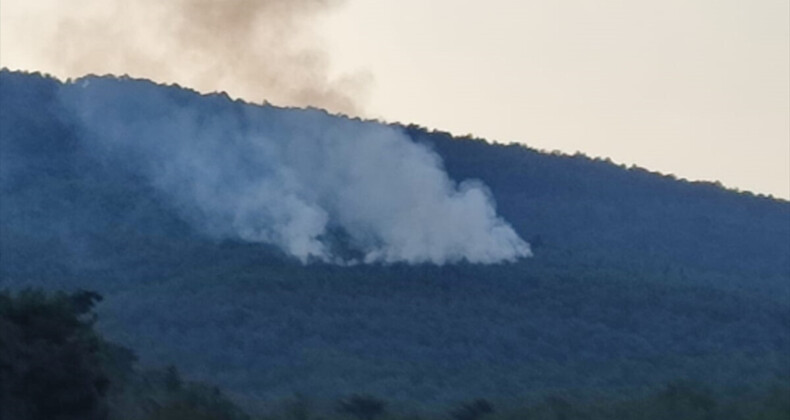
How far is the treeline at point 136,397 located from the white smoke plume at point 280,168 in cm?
3422

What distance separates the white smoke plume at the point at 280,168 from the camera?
96.2m

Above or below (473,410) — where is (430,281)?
above

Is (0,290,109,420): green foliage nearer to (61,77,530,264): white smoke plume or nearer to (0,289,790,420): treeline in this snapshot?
(0,289,790,420): treeline

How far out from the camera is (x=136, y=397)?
157 ft

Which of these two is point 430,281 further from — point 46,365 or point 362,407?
point 46,365

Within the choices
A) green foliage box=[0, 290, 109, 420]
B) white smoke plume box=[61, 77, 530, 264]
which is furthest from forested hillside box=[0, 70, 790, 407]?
green foliage box=[0, 290, 109, 420]

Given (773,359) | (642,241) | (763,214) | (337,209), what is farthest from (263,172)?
(773,359)

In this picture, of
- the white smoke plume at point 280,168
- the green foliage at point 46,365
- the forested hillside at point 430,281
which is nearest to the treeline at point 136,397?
the green foliage at point 46,365

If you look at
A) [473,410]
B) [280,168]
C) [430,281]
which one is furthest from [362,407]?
[280,168]

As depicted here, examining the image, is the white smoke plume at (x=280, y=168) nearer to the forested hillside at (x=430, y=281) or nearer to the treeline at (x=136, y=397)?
the forested hillside at (x=430, y=281)

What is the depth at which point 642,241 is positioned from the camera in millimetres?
102750

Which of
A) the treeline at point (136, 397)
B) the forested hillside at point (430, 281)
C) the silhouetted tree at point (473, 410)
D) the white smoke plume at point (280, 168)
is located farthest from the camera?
the white smoke plume at point (280, 168)

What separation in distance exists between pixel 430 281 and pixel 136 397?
134ft

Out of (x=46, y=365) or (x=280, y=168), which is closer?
(x=46, y=365)
